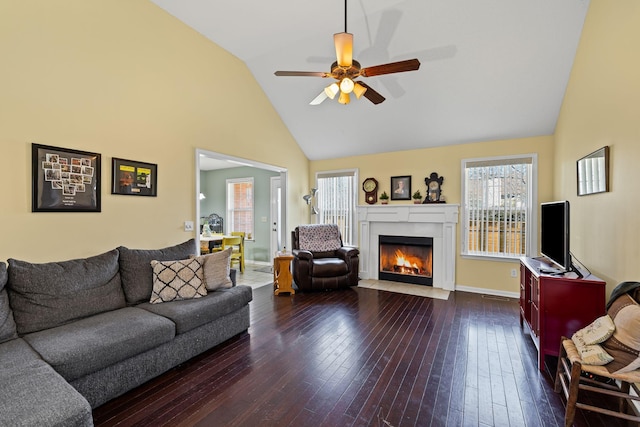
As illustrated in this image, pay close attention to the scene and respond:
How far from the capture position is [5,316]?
6.57ft

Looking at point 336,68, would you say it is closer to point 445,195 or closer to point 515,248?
point 445,195

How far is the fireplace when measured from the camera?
17.0ft

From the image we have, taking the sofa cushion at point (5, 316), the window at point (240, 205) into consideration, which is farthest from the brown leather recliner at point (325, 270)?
the sofa cushion at point (5, 316)

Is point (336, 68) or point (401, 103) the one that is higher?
point (401, 103)

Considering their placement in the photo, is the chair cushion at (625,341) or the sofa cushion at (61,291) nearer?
the chair cushion at (625,341)

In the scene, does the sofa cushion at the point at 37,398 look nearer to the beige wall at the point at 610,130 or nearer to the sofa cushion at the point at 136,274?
the sofa cushion at the point at 136,274

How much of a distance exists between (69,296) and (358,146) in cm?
467

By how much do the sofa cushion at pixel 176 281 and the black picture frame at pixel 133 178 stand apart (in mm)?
857

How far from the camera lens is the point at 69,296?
2.31 m

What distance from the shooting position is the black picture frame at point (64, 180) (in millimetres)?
2463

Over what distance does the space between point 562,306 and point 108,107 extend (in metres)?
4.58

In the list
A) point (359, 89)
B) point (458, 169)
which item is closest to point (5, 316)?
point (359, 89)

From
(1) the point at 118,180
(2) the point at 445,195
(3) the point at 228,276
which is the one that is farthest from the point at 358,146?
(1) the point at 118,180

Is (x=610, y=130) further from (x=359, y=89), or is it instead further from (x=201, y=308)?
(x=201, y=308)
